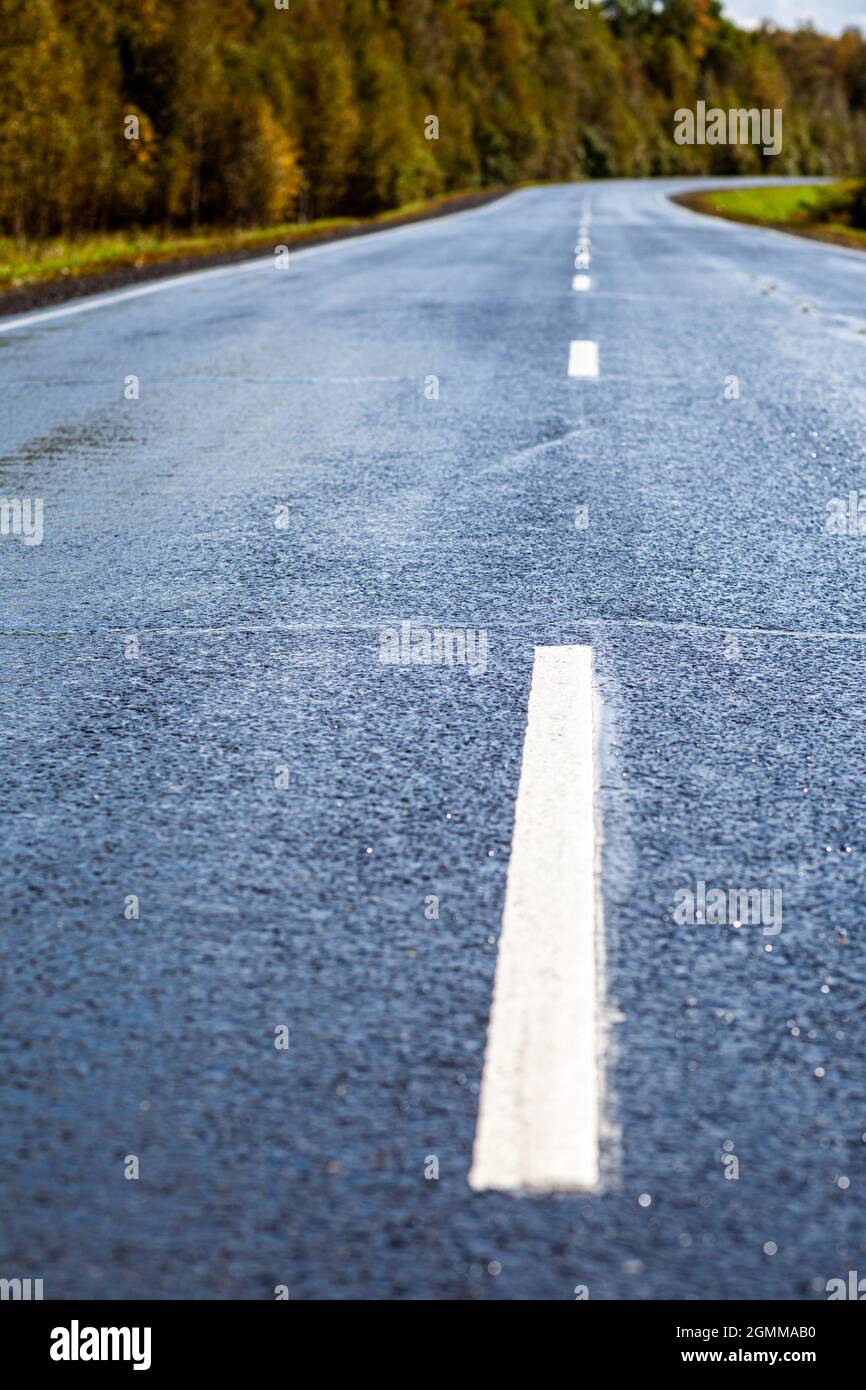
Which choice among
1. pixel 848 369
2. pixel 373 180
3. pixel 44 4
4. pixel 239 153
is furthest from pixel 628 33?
pixel 848 369

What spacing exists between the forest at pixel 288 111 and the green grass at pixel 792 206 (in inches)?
176

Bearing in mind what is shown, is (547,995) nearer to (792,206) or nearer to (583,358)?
(583,358)

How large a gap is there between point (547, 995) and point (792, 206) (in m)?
55.6

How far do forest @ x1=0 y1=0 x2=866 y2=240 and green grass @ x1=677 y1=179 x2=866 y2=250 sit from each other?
176 inches

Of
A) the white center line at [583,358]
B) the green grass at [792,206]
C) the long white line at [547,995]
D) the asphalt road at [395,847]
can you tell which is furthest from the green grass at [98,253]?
the long white line at [547,995]

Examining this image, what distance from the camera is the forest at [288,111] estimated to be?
28.5 metres

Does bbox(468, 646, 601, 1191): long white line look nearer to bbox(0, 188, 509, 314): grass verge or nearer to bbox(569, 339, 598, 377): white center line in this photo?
bbox(569, 339, 598, 377): white center line

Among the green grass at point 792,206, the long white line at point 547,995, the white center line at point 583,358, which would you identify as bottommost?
the long white line at point 547,995

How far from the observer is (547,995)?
231 centimetres

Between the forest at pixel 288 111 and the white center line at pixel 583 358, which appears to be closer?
the white center line at pixel 583 358

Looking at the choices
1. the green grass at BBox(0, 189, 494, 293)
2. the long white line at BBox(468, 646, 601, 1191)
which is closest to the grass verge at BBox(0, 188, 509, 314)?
the green grass at BBox(0, 189, 494, 293)

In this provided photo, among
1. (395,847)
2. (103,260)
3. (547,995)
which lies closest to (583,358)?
(395,847)

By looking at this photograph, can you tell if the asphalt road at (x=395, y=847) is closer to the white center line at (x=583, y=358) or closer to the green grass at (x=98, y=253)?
the white center line at (x=583, y=358)

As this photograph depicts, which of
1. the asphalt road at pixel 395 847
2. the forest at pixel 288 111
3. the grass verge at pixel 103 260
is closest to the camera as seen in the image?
the asphalt road at pixel 395 847
